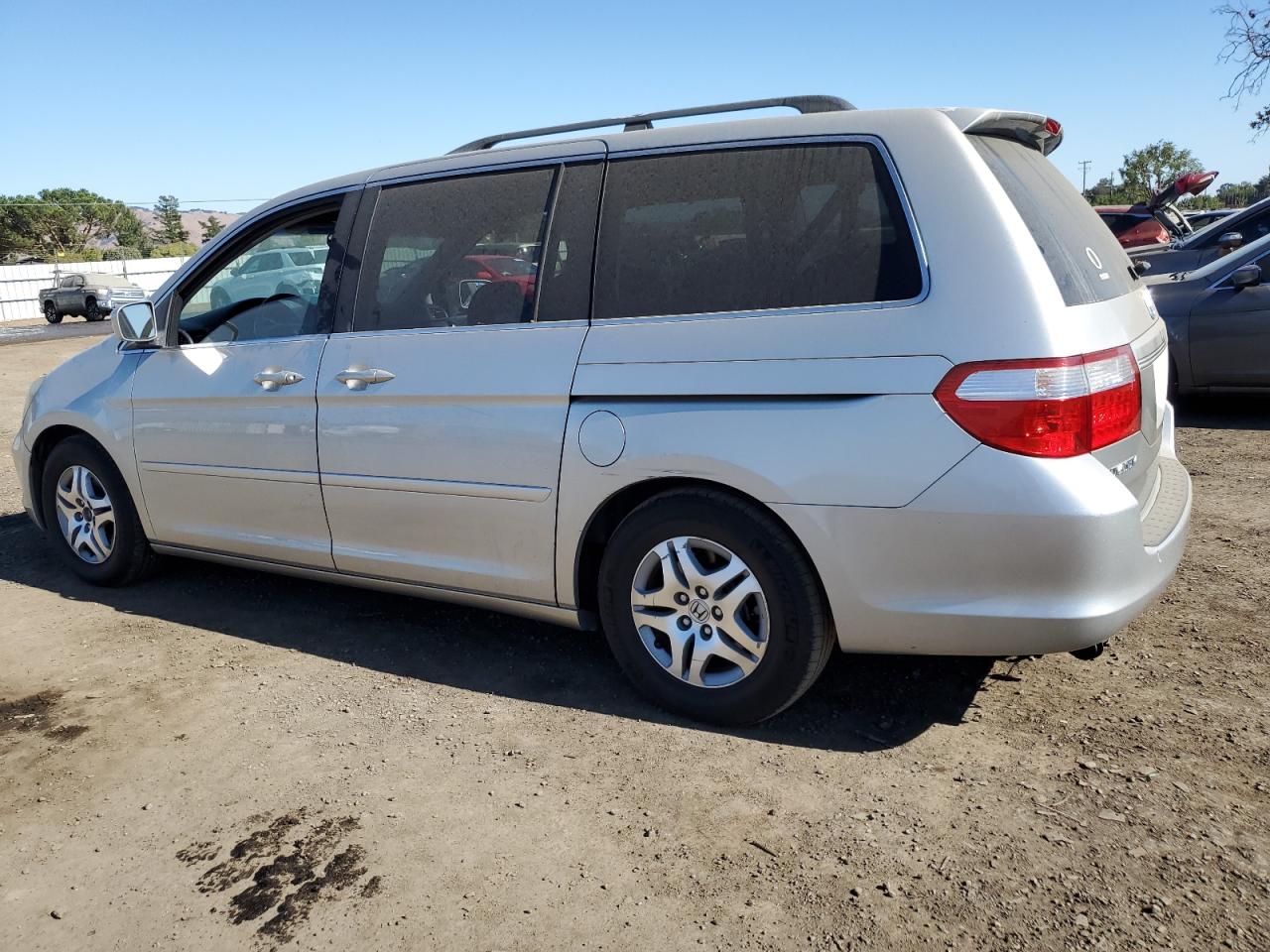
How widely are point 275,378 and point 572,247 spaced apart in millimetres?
1435

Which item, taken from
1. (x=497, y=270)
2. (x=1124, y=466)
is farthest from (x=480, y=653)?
(x=1124, y=466)

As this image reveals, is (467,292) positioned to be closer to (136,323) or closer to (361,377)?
(361,377)

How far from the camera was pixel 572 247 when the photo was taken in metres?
3.68

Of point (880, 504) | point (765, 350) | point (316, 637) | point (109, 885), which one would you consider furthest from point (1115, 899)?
point (316, 637)

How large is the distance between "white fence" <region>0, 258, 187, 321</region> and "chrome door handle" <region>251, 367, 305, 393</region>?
4041cm

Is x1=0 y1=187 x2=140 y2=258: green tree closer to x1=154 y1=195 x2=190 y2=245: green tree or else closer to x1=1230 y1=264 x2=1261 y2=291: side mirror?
x1=154 y1=195 x2=190 y2=245: green tree

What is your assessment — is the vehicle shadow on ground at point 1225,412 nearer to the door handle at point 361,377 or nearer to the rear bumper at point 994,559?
the rear bumper at point 994,559

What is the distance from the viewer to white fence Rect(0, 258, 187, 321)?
42.4m

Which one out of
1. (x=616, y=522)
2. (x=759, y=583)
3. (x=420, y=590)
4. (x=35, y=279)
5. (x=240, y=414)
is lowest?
(x=35, y=279)

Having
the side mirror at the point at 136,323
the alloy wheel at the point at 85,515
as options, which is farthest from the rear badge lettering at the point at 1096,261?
the alloy wheel at the point at 85,515

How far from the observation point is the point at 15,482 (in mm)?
7762

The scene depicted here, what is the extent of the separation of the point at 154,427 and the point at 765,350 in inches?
118

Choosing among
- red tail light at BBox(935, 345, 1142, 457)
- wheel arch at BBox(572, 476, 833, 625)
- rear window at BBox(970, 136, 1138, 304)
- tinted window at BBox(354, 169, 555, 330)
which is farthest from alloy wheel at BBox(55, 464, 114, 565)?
rear window at BBox(970, 136, 1138, 304)

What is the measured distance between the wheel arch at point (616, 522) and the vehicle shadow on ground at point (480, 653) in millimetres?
401
